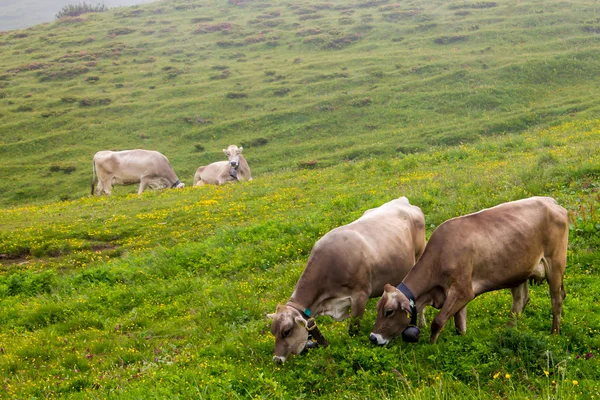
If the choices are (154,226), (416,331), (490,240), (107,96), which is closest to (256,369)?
(416,331)

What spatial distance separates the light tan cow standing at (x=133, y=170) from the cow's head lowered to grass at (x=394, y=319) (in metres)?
21.7

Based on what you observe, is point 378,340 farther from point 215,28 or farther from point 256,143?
point 215,28

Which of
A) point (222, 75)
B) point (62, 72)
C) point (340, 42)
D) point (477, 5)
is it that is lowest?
point (222, 75)

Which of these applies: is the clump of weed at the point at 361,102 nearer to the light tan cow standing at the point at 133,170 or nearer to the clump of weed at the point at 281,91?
the clump of weed at the point at 281,91

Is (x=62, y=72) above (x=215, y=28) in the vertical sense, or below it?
below

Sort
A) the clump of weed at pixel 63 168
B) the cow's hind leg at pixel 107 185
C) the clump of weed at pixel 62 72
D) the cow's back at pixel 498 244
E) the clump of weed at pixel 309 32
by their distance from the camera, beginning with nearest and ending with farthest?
the cow's back at pixel 498 244, the cow's hind leg at pixel 107 185, the clump of weed at pixel 63 168, the clump of weed at pixel 62 72, the clump of weed at pixel 309 32

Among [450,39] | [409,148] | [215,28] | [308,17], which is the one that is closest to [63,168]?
[409,148]

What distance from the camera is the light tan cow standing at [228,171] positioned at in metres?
28.0

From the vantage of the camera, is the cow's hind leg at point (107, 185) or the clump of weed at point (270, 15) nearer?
the cow's hind leg at point (107, 185)

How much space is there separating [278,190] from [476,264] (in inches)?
567

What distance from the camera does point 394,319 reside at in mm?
7496

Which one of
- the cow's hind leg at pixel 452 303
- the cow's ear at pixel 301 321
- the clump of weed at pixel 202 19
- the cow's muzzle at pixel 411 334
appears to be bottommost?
the cow's muzzle at pixel 411 334

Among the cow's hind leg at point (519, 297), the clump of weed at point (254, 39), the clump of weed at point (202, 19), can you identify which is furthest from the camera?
the clump of weed at point (202, 19)

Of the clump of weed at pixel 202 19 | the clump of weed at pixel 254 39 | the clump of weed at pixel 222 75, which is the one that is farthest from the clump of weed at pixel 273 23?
the clump of weed at pixel 222 75
